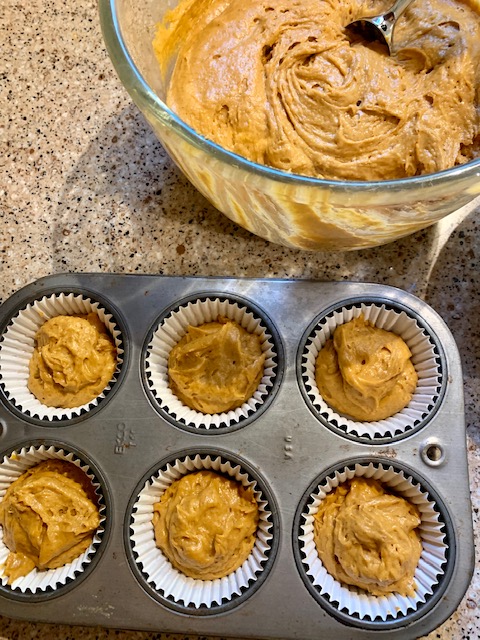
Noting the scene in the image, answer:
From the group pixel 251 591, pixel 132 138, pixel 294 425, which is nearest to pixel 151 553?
pixel 251 591

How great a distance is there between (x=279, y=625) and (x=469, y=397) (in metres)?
0.61

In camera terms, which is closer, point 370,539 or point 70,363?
point 370,539

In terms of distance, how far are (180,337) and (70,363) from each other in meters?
0.24

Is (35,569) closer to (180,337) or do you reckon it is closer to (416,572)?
(180,337)

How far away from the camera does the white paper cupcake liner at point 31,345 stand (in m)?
1.14

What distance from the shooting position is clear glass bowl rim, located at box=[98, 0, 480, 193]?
696 mm

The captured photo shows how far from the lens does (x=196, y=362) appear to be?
1.12m

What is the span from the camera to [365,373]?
1.07 m

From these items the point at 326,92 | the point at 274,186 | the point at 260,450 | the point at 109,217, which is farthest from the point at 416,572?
the point at 109,217

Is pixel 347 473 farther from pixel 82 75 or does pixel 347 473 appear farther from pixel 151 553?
pixel 82 75

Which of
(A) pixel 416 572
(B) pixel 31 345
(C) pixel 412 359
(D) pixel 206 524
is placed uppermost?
(B) pixel 31 345

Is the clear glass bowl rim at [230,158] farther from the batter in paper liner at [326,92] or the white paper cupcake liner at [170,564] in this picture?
the white paper cupcake liner at [170,564]

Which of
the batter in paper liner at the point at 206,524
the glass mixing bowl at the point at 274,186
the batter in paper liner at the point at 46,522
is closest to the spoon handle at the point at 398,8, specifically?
the glass mixing bowl at the point at 274,186

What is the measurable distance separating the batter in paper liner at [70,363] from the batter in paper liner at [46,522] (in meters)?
0.17
